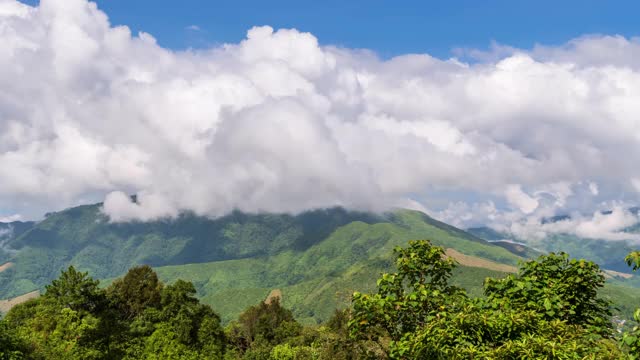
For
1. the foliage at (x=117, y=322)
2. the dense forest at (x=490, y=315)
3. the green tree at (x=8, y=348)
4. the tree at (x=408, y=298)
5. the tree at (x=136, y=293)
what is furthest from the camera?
the tree at (x=136, y=293)

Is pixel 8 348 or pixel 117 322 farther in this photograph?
pixel 117 322

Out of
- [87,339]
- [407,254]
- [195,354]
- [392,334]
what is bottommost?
[195,354]

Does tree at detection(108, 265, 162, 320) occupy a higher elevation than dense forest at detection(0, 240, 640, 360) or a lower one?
lower

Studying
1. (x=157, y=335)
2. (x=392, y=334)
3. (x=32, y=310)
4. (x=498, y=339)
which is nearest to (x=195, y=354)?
(x=157, y=335)

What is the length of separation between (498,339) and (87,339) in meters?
60.3

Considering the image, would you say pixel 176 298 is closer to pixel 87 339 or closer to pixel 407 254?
pixel 87 339

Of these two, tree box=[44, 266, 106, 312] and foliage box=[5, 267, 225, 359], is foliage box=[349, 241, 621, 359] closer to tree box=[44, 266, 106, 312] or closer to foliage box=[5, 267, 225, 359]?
foliage box=[5, 267, 225, 359]

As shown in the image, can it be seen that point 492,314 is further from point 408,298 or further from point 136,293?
point 136,293

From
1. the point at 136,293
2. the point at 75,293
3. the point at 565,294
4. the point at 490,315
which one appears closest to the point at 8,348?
the point at 75,293

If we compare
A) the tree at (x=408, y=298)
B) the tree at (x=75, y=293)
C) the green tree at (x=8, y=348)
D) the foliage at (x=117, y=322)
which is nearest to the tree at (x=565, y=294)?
the tree at (x=408, y=298)

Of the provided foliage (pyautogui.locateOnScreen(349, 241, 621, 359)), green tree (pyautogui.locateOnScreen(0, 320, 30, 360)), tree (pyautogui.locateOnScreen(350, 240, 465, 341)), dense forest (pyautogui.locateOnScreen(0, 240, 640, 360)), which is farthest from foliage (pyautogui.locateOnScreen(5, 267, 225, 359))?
foliage (pyautogui.locateOnScreen(349, 241, 621, 359))

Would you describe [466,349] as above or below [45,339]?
above

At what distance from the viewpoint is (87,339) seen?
62.2 meters

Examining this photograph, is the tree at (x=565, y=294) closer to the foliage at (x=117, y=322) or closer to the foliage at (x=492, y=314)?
the foliage at (x=492, y=314)
